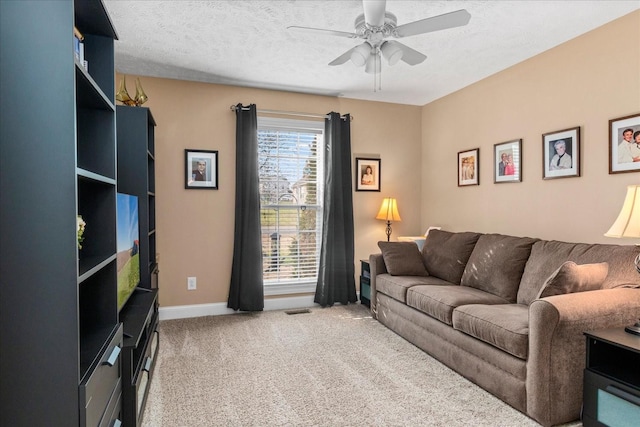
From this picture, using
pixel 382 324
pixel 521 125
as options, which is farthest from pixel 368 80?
pixel 382 324

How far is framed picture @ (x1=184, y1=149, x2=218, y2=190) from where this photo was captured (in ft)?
13.7

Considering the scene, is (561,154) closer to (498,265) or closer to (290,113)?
(498,265)

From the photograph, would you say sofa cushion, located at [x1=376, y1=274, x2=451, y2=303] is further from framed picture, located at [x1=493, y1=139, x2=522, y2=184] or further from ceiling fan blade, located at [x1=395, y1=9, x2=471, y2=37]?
ceiling fan blade, located at [x1=395, y1=9, x2=471, y2=37]

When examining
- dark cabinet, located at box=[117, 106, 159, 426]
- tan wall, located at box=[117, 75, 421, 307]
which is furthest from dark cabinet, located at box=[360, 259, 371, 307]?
dark cabinet, located at box=[117, 106, 159, 426]

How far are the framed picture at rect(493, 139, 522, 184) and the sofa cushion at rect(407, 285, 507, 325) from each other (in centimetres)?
122

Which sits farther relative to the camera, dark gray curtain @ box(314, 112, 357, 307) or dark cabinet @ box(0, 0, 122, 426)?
dark gray curtain @ box(314, 112, 357, 307)

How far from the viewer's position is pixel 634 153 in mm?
2701

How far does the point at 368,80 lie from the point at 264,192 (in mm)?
1727

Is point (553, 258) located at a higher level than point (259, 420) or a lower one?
higher

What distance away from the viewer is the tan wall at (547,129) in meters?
2.83

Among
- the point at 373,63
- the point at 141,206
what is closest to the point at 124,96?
the point at 141,206

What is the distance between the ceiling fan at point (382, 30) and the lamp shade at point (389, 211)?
212 centimetres

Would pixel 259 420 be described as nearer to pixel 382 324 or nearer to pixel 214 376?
pixel 214 376

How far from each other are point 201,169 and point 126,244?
190 centimetres
